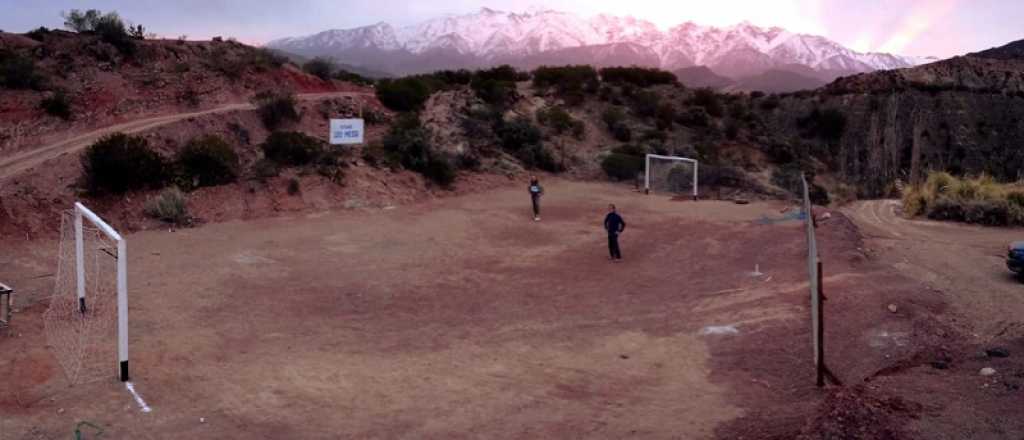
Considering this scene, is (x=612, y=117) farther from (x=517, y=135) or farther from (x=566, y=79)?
(x=517, y=135)

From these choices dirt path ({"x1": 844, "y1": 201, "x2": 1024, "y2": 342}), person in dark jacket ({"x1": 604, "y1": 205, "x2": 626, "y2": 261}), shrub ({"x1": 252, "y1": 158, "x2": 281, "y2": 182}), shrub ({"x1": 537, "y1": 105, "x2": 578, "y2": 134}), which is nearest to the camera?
dirt path ({"x1": 844, "y1": 201, "x2": 1024, "y2": 342})

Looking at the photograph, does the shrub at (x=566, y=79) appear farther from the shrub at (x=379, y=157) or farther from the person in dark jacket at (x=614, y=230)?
the person in dark jacket at (x=614, y=230)

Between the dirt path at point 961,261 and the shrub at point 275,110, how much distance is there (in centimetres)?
2069

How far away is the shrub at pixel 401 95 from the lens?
38.2 meters

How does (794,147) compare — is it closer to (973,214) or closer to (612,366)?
(973,214)

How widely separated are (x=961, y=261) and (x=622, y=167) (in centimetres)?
2013

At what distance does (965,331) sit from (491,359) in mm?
6462

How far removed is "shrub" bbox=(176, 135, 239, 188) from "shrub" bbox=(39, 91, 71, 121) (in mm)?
5401

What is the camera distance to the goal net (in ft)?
33.6

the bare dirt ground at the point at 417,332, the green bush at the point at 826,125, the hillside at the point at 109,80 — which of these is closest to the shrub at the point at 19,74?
the hillside at the point at 109,80

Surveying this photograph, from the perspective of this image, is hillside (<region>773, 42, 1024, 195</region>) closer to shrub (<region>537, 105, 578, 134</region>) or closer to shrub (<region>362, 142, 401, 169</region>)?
shrub (<region>537, 105, 578, 134</region>)

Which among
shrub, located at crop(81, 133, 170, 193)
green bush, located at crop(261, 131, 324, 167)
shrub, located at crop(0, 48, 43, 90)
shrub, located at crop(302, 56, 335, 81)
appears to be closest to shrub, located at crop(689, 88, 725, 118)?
A: shrub, located at crop(302, 56, 335, 81)

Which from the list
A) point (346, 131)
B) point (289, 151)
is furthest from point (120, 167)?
point (346, 131)

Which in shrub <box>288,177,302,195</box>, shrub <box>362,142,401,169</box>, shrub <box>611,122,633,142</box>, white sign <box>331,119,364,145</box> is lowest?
shrub <box>288,177,302,195</box>
